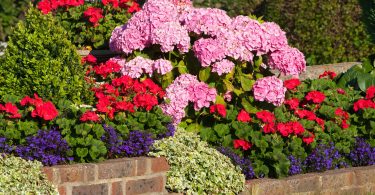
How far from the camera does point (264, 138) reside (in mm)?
7059

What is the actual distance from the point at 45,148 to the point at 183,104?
1473mm

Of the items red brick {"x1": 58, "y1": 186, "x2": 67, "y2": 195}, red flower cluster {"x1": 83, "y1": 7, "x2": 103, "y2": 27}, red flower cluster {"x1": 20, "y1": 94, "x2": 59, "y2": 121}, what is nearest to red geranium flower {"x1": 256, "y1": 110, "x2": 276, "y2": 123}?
red flower cluster {"x1": 20, "y1": 94, "x2": 59, "y2": 121}

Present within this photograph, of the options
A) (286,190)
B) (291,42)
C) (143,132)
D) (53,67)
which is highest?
(291,42)

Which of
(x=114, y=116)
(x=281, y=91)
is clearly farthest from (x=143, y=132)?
(x=281, y=91)

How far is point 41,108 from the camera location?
6.23 meters

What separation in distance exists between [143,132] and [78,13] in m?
2.44

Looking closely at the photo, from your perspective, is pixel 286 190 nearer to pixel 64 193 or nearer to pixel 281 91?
pixel 281 91

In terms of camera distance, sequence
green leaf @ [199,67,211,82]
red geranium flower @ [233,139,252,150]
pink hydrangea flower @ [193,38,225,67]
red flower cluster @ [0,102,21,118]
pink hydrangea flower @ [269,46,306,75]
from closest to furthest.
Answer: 1. red flower cluster @ [0,102,21,118]
2. red geranium flower @ [233,139,252,150]
3. pink hydrangea flower @ [193,38,225,67]
4. green leaf @ [199,67,211,82]
5. pink hydrangea flower @ [269,46,306,75]

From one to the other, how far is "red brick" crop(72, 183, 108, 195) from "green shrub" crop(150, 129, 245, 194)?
0.51 m

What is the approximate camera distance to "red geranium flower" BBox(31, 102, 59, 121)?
6.21 m

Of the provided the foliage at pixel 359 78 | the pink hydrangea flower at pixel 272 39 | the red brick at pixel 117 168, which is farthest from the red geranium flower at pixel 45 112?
the foliage at pixel 359 78

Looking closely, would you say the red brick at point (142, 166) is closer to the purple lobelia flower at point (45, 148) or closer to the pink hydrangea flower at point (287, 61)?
the purple lobelia flower at point (45, 148)

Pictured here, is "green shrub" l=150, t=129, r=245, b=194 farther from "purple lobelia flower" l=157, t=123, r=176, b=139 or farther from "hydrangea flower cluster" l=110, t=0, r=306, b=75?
"hydrangea flower cluster" l=110, t=0, r=306, b=75

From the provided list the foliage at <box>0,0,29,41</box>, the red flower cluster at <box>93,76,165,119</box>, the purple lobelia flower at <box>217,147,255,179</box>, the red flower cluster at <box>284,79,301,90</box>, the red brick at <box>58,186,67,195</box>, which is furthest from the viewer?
the foliage at <box>0,0,29,41</box>
